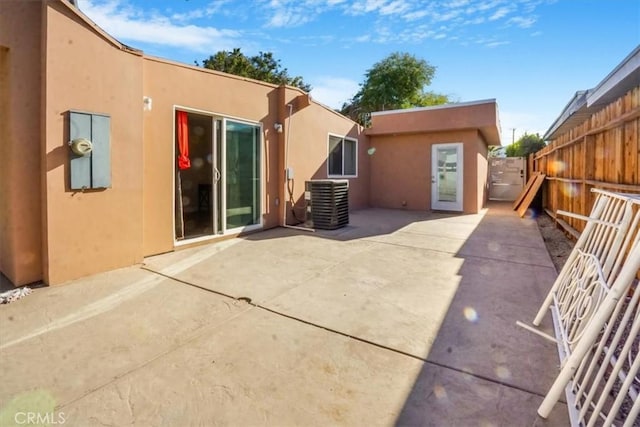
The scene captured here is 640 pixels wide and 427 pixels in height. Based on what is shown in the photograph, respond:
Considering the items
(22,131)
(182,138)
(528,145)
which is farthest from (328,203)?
(528,145)

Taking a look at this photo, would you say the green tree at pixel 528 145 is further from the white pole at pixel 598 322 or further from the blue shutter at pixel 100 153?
the blue shutter at pixel 100 153

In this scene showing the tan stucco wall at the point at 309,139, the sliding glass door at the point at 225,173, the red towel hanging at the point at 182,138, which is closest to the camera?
the red towel hanging at the point at 182,138

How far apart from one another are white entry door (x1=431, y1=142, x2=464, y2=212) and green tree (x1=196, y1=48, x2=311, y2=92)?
1505 cm

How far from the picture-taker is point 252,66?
22016 mm

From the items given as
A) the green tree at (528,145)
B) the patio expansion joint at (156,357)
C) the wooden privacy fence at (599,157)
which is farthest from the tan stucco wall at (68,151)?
the green tree at (528,145)

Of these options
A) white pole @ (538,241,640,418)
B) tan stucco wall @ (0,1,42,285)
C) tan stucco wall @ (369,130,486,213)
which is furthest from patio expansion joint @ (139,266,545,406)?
tan stucco wall @ (369,130,486,213)

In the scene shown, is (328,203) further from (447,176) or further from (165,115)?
(447,176)

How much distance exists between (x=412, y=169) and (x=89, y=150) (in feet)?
28.6

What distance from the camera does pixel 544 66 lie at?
931 centimetres

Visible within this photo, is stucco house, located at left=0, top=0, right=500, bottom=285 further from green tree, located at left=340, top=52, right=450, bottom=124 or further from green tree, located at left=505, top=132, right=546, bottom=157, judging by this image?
green tree, located at left=505, top=132, right=546, bottom=157

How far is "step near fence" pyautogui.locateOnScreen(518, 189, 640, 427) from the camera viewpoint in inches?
56.4

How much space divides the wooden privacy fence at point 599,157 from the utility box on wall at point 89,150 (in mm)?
5639

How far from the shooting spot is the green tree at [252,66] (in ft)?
67.1

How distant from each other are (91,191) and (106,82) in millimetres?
1302
